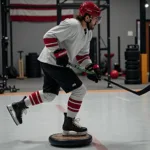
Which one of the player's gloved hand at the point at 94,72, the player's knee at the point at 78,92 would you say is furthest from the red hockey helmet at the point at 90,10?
the player's knee at the point at 78,92

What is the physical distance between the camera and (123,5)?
1364cm

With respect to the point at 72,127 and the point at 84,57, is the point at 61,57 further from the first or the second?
the point at 72,127

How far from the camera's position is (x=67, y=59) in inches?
130

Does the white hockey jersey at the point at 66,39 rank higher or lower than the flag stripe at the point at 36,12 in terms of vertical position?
lower

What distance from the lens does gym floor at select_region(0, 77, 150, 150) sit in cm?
344

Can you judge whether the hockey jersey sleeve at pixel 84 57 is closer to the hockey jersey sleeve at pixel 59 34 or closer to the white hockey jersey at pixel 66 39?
the white hockey jersey at pixel 66 39

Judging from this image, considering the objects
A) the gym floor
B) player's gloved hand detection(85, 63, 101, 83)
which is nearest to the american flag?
the gym floor

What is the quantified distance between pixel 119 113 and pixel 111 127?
964 millimetres

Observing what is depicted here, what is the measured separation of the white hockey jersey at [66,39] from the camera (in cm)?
333

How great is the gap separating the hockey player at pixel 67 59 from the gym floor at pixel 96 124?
268 mm

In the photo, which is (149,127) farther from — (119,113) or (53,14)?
(53,14)

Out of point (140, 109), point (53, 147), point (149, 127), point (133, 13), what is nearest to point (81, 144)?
point (53, 147)

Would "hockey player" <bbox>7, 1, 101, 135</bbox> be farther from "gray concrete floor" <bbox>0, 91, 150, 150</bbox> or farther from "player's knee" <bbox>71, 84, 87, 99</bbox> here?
"gray concrete floor" <bbox>0, 91, 150, 150</bbox>

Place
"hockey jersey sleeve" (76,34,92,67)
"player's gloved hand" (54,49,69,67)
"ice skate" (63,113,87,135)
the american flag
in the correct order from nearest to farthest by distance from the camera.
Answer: "player's gloved hand" (54,49,69,67)
"ice skate" (63,113,87,135)
"hockey jersey sleeve" (76,34,92,67)
the american flag
